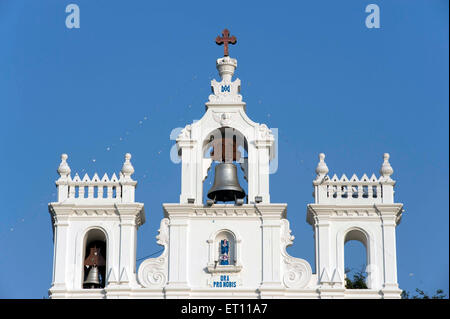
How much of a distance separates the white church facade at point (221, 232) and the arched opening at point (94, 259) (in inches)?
1.5

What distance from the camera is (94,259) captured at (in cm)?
5947

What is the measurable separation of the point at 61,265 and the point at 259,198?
774 centimetres

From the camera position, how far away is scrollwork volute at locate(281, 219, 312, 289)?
5762cm

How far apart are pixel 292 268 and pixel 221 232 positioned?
9.72 ft

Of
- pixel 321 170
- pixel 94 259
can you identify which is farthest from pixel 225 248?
pixel 94 259

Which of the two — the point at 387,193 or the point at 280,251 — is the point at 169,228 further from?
the point at 387,193

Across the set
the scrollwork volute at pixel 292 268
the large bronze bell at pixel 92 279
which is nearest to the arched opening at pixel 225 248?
the scrollwork volute at pixel 292 268

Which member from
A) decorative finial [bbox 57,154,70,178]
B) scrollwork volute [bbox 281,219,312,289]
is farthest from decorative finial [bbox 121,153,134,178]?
scrollwork volute [bbox 281,219,312,289]

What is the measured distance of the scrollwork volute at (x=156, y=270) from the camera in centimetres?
5756

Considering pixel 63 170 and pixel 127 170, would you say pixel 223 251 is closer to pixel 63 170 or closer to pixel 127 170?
pixel 127 170

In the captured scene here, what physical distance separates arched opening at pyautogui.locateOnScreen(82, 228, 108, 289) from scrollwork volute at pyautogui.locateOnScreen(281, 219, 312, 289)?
6658 mm

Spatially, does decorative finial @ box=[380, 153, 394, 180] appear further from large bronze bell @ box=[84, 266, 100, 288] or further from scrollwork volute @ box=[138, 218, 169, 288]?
large bronze bell @ box=[84, 266, 100, 288]

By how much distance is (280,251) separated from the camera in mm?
57875

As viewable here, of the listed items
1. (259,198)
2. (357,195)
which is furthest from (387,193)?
(259,198)
